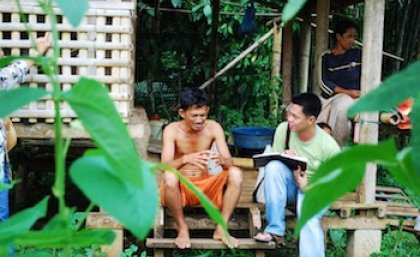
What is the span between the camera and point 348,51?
6883 millimetres

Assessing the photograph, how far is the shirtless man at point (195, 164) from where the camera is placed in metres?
5.28

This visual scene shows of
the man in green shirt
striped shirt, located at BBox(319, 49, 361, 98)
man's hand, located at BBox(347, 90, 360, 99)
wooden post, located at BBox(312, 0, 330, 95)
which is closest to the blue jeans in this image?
the man in green shirt

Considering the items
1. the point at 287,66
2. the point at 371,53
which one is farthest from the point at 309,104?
the point at 287,66

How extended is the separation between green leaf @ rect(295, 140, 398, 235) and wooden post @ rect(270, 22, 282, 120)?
824 centimetres

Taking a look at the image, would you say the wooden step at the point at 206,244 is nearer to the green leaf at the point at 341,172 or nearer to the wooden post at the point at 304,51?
the wooden post at the point at 304,51

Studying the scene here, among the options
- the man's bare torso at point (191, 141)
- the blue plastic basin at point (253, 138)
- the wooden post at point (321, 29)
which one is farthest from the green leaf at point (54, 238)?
the wooden post at point (321, 29)

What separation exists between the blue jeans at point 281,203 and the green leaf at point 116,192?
4.57 m

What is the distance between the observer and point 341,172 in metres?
0.58

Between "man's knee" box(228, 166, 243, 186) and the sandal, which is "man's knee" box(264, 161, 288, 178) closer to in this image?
"man's knee" box(228, 166, 243, 186)

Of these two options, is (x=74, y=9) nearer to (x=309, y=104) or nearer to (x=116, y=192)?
(x=116, y=192)

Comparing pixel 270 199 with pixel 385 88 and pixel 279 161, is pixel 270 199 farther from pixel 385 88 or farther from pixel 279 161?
pixel 385 88

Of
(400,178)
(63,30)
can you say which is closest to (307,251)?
(63,30)

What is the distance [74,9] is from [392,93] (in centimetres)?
27

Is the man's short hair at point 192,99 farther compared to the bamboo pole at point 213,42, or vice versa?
the bamboo pole at point 213,42
